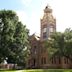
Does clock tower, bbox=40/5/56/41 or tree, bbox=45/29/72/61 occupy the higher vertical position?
clock tower, bbox=40/5/56/41

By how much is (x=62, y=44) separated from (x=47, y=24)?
21.1 m

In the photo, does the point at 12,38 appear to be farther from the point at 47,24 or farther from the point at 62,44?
the point at 47,24

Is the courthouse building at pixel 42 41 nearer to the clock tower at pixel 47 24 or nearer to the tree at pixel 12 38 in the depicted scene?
the clock tower at pixel 47 24

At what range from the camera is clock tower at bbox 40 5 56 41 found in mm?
79375

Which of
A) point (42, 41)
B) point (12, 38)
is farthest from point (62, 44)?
point (42, 41)

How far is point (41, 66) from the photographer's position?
76.2 m

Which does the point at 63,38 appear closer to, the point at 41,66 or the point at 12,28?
the point at 12,28

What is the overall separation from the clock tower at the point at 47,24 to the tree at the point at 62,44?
1783 cm

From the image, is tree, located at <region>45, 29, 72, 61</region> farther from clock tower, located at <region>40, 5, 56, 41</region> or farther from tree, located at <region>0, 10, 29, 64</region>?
clock tower, located at <region>40, 5, 56, 41</region>

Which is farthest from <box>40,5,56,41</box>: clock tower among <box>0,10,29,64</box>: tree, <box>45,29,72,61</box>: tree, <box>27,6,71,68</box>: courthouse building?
<box>45,29,72,61</box>: tree

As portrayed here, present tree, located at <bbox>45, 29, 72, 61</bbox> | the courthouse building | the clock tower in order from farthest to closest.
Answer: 1. the clock tower
2. the courthouse building
3. tree, located at <bbox>45, 29, 72, 61</bbox>

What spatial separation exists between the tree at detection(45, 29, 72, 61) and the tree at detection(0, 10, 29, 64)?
6.67 meters

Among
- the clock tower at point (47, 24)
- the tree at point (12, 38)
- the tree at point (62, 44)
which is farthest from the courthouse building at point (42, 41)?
the tree at point (62, 44)

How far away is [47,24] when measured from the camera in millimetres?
79125
